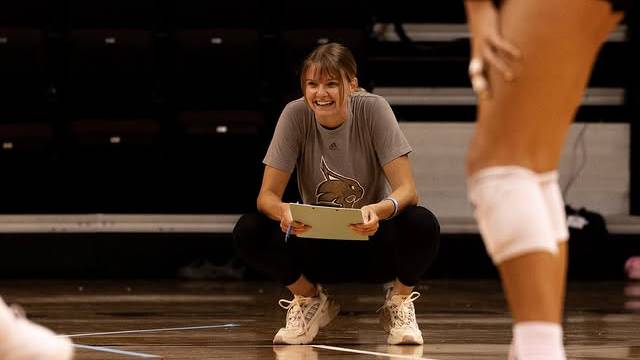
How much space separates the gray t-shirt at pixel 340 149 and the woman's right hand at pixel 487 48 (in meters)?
1.53

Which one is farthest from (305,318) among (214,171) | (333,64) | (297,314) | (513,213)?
(214,171)

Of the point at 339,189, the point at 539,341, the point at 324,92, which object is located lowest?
the point at 539,341

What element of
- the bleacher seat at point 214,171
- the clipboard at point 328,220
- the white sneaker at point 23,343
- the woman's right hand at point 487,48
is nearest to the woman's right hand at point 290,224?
the clipboard at point 328,220

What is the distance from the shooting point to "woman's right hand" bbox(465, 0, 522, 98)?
140 centimetres

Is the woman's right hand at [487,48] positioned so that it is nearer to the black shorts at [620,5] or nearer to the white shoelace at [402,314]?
the black shorts at [620,5]

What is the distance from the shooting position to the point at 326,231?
278 centimetres

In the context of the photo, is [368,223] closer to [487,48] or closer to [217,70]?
[487,48]

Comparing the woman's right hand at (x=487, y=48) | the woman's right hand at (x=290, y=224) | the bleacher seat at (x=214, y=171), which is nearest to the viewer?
the woman's right hand at (x=487, y=48)

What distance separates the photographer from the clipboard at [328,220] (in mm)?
2695

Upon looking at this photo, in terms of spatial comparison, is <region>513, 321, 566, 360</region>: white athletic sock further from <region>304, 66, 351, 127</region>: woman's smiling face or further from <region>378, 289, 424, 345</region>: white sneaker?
<region>304, 66, 351, 127</region>: woman's smiling face

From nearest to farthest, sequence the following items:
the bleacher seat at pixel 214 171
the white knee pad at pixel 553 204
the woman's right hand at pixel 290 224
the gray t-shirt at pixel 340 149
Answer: the white knee pad at pixel 553 204 → the woman's right hand at pixel 290 224 → the gray t-shirt at pixel 340 149 → the bleacher seat at pixel 214 171

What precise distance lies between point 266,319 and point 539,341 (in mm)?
2088

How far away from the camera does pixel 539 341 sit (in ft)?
4.68

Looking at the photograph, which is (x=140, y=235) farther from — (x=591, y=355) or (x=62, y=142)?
(x=591, y=355)
